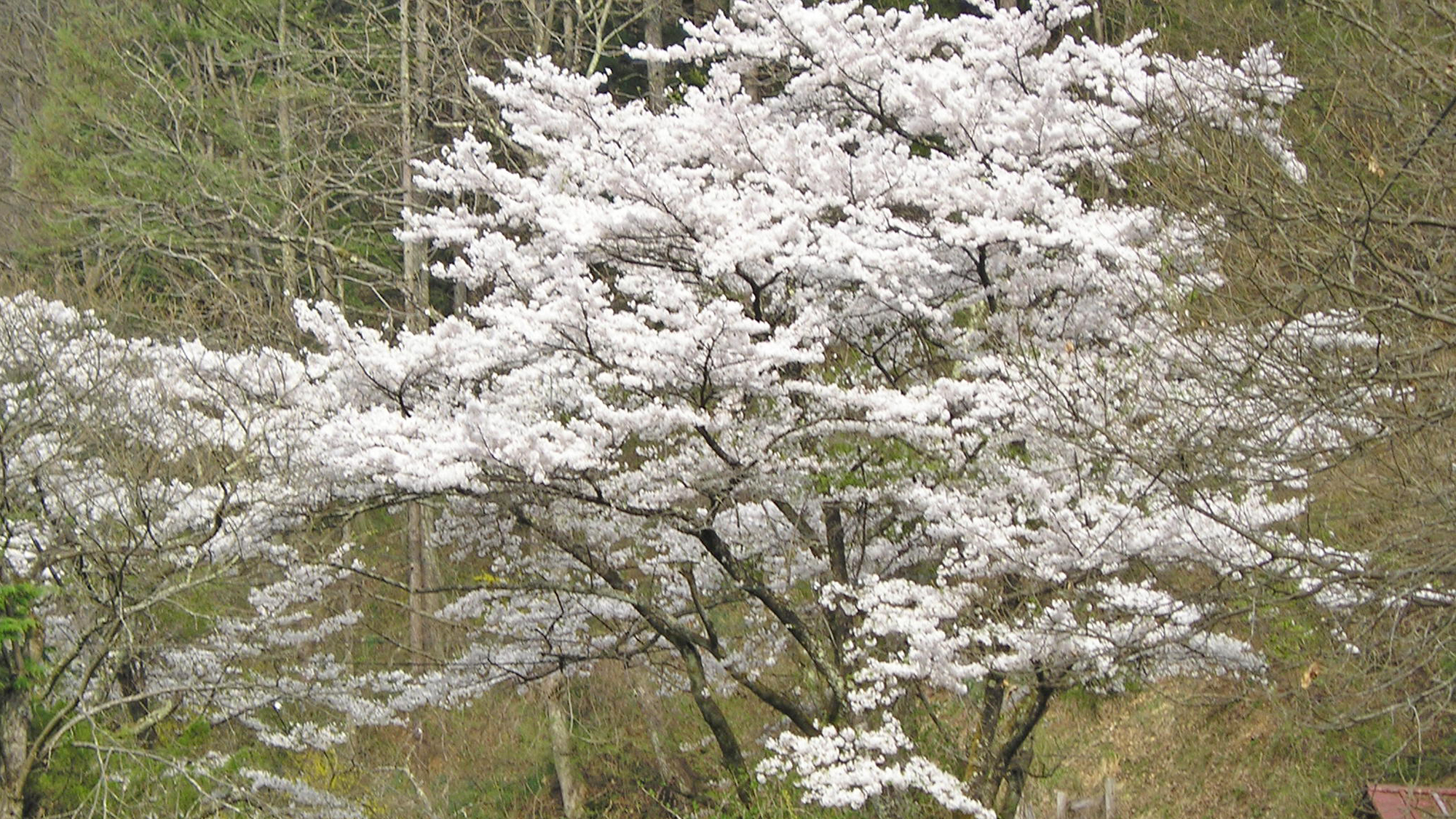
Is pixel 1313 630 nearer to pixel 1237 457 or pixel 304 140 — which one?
pixel 1237 457

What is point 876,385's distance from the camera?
7.71m

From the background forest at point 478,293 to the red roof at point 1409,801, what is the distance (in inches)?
15.4

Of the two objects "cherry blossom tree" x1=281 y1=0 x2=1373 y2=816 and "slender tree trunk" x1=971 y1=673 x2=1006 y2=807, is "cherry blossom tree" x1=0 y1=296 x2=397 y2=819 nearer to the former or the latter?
"cherry blossom tree" x1=281 y1=0 x2=1373 y2=816

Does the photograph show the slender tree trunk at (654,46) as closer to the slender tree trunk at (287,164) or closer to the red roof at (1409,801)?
the slender tree trunk at (287,164)

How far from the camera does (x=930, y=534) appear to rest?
732 centimetres

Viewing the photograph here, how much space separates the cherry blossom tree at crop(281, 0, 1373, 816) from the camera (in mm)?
6391

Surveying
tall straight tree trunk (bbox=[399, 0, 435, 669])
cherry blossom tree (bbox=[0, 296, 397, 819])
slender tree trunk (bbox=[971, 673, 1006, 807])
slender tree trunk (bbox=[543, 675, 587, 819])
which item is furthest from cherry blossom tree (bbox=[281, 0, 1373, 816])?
tall straight tree trunk (bbox=[399, 0, 435, 669])

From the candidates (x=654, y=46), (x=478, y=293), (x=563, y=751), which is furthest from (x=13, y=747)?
(x=654, y=46)

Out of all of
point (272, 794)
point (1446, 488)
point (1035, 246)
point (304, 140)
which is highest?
point (304, 140)

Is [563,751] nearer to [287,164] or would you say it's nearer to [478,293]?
[478,293]

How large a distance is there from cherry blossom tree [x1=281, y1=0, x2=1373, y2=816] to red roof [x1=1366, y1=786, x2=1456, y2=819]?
125 cm

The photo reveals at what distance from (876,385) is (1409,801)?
3.79 meters

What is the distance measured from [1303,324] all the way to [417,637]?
10.4 metres

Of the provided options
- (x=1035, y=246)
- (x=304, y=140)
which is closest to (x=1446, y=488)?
(x=1035, y=246)
